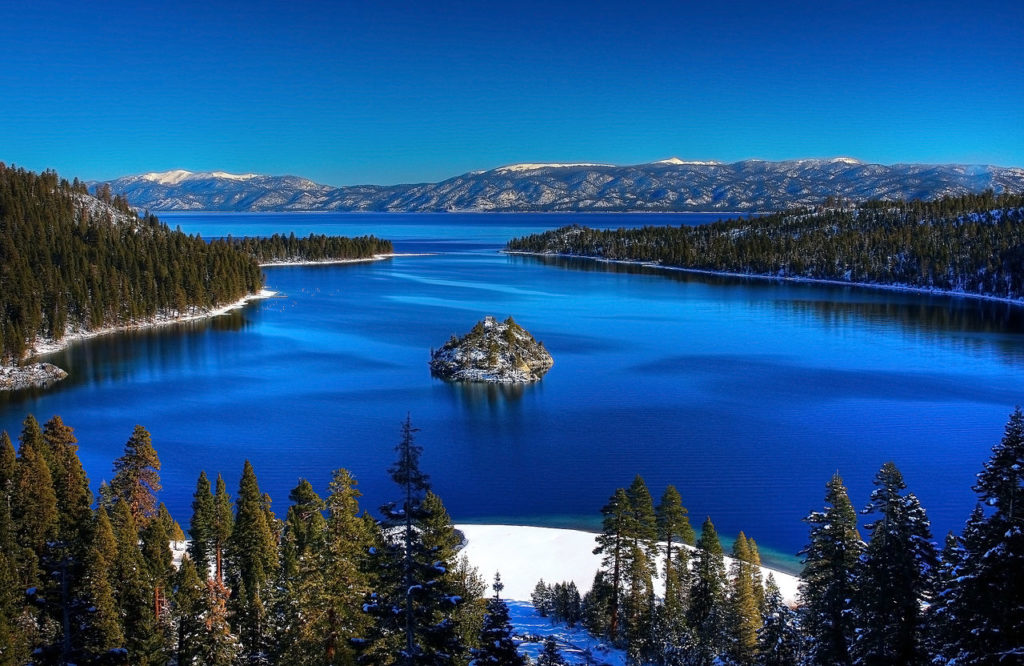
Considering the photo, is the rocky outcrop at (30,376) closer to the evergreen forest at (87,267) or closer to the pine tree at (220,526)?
the evergreen forest at (87,267)

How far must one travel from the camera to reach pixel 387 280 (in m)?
193

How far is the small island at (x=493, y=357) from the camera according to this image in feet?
260

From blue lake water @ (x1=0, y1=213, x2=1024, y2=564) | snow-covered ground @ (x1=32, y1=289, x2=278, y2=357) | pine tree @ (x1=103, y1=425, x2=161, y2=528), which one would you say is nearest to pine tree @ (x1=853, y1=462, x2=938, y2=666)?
blue lake water @ (x1=0, y1=213, x2=1024, y2=564)

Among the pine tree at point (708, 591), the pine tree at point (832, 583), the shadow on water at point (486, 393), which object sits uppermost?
the pine tree at point (832, 583)

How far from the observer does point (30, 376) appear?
80312mm

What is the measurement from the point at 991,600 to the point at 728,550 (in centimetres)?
2582

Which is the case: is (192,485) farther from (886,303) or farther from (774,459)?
(886,303)

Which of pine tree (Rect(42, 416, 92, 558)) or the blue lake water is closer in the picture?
pine tree (Rect(42, 416, 92, 558))

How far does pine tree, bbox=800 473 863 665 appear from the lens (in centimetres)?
2078

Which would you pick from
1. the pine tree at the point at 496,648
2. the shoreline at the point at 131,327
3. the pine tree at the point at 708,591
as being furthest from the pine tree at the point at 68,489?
the shoreline at the point at 131,327

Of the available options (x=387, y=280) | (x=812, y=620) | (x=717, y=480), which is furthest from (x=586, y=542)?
(x=387, y=280)

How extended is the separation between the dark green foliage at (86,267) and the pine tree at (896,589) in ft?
312

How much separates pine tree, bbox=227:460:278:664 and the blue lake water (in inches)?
429

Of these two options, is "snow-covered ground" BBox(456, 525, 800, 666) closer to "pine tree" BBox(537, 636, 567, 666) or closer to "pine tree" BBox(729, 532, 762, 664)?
"pine tree" BBox(729, 532, 762, 664)
